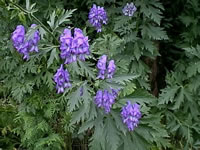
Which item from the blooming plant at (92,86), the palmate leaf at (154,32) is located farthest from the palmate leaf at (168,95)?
the palmate leaf at (154,32)

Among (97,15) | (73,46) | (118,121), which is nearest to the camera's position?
(73,46)

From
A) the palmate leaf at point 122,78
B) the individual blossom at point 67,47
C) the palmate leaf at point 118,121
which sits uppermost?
the individual blossom at point 67,47

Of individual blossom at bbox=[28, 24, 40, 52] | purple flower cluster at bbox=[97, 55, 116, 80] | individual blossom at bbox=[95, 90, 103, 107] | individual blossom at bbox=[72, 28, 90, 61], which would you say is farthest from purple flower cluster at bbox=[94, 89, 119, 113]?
individual blossom at bbox=[28, 24, 40, 52]

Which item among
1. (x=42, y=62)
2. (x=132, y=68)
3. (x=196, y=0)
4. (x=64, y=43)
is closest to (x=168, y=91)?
(x=132, y=68)

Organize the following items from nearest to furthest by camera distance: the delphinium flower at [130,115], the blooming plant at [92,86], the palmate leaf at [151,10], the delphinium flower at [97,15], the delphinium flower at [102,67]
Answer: the delphinium flower at [102,67]
the delphinium flower at [130,115]
the delphinium flower at [97,15]
the blooming plant at [92,86]
the palmate leaf at [151,10]

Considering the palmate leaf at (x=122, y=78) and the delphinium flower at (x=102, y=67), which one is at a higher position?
the delphinium flower at (x=102, y=67)

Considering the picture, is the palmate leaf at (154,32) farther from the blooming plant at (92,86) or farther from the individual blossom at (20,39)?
the individual blossom at (20,39)

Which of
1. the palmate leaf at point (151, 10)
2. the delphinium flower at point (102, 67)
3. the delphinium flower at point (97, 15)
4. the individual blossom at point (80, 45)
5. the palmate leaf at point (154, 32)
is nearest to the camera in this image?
the individual blossom at point (80, 45)

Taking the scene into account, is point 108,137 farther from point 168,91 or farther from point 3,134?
point 3,134

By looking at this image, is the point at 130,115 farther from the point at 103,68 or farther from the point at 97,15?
the point at 97,15

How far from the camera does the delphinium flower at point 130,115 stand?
2646 mm

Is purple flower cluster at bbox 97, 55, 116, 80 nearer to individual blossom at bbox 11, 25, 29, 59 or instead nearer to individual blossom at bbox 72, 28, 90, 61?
individual blossom at bbox 72, 28, 90, 61

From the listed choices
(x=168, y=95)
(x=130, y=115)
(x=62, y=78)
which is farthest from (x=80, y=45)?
(x=168, y=95)

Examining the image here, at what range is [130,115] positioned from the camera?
8.67 ft
